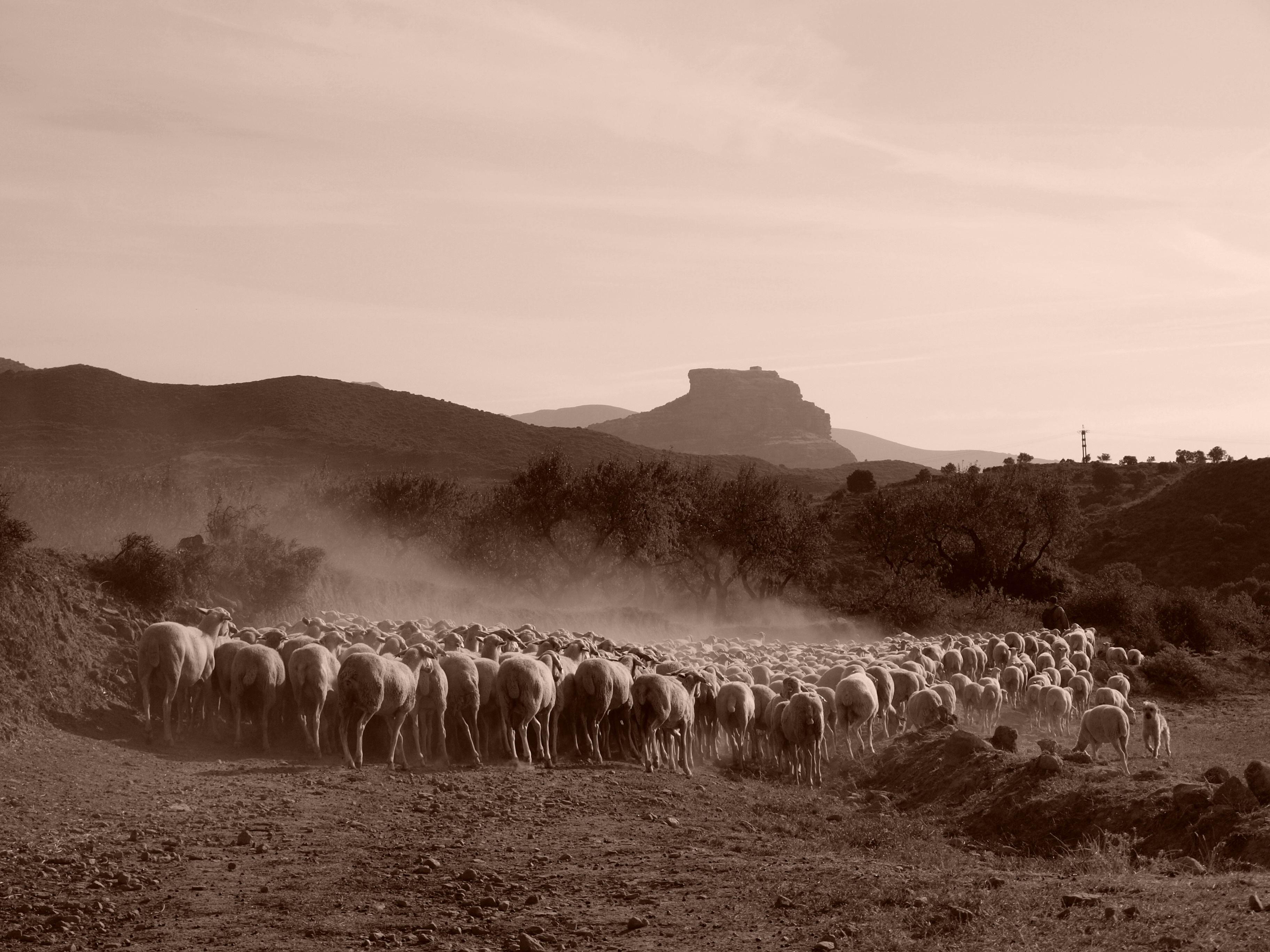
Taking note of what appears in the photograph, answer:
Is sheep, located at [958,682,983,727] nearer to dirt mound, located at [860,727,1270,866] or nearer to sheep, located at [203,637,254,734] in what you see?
dirt mound, located at [860,727,1270,866]

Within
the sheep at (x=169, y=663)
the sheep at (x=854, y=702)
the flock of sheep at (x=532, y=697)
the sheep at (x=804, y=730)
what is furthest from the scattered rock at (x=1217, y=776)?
the sheep at (x=169, y=663)

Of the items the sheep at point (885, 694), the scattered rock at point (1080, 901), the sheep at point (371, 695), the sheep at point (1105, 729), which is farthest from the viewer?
the sheep at point (885, 694)

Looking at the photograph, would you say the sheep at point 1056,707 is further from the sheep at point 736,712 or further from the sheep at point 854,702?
the sheep at point 736,712

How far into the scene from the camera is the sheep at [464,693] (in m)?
18.3

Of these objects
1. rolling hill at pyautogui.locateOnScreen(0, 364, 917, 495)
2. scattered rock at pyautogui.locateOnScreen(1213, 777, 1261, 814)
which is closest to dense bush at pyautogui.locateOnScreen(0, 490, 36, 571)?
scattered rock at pyautogui.locateOnScreen(1213, 777, 1261, 814)

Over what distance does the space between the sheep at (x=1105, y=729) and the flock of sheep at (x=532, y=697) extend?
0.10 ft

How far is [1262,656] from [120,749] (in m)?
41.8

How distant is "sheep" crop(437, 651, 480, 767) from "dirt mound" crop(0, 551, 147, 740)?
5708mm

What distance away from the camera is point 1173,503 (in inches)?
3046

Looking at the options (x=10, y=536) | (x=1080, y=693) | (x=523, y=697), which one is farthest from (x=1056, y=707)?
(x=10, y=536)

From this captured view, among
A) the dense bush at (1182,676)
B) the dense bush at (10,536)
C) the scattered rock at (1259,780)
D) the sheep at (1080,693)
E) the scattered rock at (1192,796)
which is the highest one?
the dense bush at (10,536)

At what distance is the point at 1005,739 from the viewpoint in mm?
21641

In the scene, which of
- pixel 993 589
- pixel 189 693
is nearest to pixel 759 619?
pixel 993 589

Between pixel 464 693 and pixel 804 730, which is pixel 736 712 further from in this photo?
pixel 464 693
